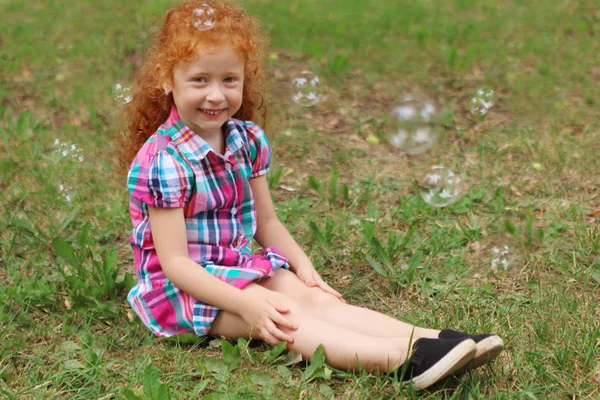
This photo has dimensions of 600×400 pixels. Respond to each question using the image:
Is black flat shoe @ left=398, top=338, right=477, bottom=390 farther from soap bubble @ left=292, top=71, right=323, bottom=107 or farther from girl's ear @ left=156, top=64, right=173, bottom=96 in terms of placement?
soap bubble @ left=292, top=71, right=323, bottom=107

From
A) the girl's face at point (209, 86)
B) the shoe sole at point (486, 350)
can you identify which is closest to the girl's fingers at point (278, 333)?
the shoe sole at point (486, 350)

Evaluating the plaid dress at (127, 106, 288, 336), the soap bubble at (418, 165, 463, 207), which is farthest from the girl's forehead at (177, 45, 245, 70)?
the soap bubble at (418, 165, 463, 207)

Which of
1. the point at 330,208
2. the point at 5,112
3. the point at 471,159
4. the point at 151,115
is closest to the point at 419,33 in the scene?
the point at 471,159

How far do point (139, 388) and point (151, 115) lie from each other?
2.96ft

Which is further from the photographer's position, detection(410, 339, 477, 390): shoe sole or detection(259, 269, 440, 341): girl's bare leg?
detection(259, 269, 440, 341): girl's bare leg

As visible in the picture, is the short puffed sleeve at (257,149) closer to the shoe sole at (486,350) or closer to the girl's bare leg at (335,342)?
the girl's bare leg at (335,342)

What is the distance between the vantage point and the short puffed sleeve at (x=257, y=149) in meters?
2.71

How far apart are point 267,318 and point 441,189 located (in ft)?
4.14

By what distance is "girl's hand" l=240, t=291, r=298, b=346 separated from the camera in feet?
Result: 7.81

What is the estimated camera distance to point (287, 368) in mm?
2395

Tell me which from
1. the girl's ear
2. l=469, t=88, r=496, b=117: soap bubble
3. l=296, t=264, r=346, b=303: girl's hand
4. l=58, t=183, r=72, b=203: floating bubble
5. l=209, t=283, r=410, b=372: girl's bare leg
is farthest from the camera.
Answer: l=469, t=88, r=496, b=117: soap bubble

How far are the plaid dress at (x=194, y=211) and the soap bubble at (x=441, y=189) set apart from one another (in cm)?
92

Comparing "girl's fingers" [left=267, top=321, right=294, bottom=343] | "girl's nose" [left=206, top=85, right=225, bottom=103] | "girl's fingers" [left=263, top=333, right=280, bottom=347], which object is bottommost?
"girl's fingers" [left=263, top=333, right=280, bottom=347]

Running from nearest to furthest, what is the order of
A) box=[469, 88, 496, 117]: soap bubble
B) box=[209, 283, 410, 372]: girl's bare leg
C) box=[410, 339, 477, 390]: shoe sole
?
box=[410, 339, 477, 390]: shoe sole → box=[209, 283, 410, 372]: girl's bare leg → box=[469, 88, 496, 117]: soap bubble
